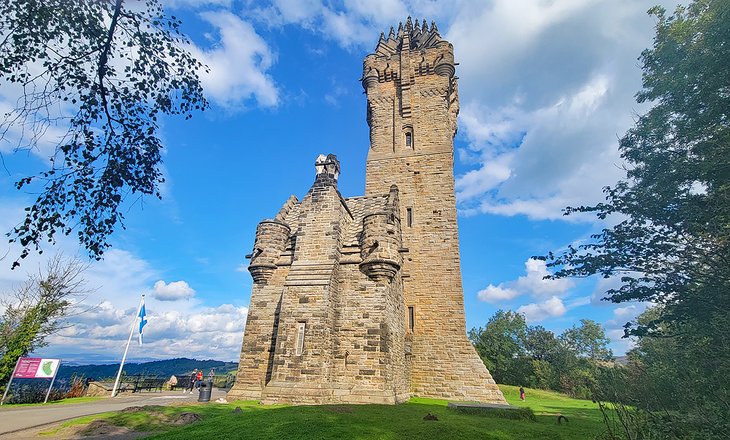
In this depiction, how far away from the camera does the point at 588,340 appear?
55.8 metres

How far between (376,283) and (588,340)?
55.4 m

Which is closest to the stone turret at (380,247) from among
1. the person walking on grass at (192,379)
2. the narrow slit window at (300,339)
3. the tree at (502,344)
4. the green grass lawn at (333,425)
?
the narrow slit window at (300,339)

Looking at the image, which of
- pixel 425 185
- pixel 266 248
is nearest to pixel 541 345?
pixel 425 185

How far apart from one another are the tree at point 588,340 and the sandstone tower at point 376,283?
4714 cm

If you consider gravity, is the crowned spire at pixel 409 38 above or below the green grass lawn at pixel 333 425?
above

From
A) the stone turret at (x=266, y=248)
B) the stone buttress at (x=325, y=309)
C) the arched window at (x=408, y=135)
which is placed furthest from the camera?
the arched window at (x=408, y=135)

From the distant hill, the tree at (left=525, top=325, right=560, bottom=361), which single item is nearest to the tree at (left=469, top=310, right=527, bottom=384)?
the tree at (left=525, top=325, right=560, bottom=361)

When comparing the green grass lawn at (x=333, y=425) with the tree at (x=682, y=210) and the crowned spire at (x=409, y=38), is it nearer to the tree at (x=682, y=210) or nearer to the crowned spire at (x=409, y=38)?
the tree at (x=682, y=210)

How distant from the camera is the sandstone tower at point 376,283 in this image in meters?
13.0

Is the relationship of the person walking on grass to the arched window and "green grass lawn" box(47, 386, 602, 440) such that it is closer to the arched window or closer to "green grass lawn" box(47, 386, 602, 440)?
"green grass lawn" box(47, 386, 602, 440)

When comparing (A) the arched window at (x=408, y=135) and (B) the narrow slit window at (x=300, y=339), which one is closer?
(B) the narrow slit window at (x=300, y=339)

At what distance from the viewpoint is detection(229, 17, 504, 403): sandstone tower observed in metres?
13.0

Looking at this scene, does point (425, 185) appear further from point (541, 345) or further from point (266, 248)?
point (541, 345)

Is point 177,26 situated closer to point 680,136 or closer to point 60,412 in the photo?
point 60,412
